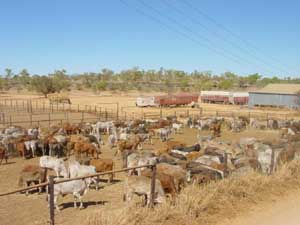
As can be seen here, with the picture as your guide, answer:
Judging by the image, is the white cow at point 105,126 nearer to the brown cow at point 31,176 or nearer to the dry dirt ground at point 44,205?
the dry dirt ground at point 44,205

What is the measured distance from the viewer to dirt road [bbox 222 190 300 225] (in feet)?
30.0

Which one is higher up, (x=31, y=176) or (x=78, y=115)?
(x=31, y=176)

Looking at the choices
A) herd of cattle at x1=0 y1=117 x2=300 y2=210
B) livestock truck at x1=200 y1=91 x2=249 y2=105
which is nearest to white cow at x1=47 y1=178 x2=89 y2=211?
herd of cattle at x1=0 y1=117 x2=300 y2=210

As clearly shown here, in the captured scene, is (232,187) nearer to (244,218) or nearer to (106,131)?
(244,218)

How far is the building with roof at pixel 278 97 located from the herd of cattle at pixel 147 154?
25.3m

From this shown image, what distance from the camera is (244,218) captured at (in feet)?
30.7

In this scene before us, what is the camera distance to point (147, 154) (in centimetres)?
1705

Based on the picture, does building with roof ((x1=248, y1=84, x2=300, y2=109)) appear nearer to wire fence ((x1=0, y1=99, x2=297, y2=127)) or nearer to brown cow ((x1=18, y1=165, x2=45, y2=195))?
wire fence ((x1=0, y1=99, x2=297, y2=127))

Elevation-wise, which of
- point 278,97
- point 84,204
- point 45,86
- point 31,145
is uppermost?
point 45,86

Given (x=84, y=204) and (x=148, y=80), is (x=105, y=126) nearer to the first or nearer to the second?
(x=84, y=204)

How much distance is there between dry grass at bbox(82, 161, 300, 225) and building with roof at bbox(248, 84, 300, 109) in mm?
49690

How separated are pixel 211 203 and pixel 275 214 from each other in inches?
66.9

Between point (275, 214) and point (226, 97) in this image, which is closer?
A: point (275, 214)

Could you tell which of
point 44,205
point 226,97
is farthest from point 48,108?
point 44,205
